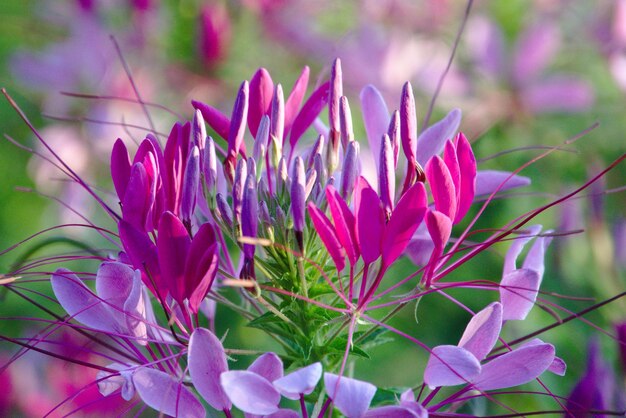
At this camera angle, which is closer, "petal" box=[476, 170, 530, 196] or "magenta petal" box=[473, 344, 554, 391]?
"magenta petal" box=[473, 344, 554, 391]

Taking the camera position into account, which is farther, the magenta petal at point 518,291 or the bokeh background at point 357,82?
the bokeh background at point 357,82

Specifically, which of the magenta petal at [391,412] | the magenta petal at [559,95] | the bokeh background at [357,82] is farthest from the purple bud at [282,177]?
the magenta petal at [559,95]

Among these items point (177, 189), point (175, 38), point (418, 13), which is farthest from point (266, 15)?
point (177, 189)

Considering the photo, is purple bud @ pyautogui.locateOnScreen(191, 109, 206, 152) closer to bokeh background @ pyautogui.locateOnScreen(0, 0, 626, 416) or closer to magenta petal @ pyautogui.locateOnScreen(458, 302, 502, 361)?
magenta petal @ pyautogui.locateOnScreen(458, 302, 502, 361)

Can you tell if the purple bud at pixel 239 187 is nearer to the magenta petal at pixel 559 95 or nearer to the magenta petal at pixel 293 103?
the magenta petal at pixel 293 103

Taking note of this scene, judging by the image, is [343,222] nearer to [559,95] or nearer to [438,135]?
[438,135]

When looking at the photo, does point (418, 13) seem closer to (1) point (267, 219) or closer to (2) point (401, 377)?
(2) point (401, 377)

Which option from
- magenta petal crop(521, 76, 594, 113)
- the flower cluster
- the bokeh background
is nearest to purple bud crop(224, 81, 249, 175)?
the flower cluster
